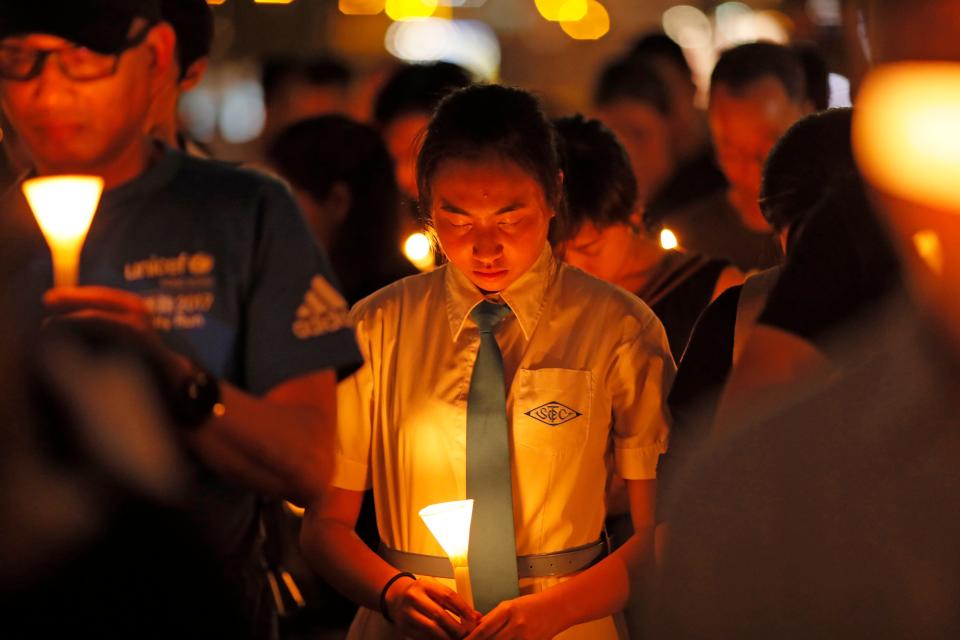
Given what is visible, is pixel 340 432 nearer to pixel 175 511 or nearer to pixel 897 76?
pixel 175 511

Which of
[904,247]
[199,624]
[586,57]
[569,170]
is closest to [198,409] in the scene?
[199,624]

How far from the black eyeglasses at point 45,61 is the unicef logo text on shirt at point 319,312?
0.48 metres

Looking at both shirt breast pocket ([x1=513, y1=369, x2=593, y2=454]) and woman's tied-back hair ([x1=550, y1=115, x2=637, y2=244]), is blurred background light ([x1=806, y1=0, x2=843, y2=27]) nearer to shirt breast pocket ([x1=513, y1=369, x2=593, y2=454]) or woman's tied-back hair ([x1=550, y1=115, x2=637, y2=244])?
woman's tied-back hair ([x1=550, y1=115, x2=637, y2=244])

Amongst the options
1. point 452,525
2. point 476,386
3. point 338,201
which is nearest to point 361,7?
point 338,201

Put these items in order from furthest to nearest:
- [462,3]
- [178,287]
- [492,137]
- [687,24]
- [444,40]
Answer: [462,3] → [444,40] → [687,24] → [492,137] → [178,287]

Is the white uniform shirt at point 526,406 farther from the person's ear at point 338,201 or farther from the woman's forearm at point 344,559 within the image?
the person's ear at point 338,201

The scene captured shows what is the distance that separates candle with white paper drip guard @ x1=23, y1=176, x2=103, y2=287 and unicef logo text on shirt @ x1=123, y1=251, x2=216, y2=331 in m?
0.14

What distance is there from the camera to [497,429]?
329cm

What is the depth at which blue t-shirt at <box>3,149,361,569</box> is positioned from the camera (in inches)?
94.0

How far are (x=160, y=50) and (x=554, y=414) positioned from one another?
1.22m

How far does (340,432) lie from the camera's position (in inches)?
133

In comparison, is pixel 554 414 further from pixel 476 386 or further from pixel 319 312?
pixel 319 312

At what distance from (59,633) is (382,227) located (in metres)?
3.44

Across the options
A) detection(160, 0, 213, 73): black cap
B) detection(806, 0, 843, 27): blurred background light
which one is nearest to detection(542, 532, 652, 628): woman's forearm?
detection(160, 0, 213, 73): black cap
